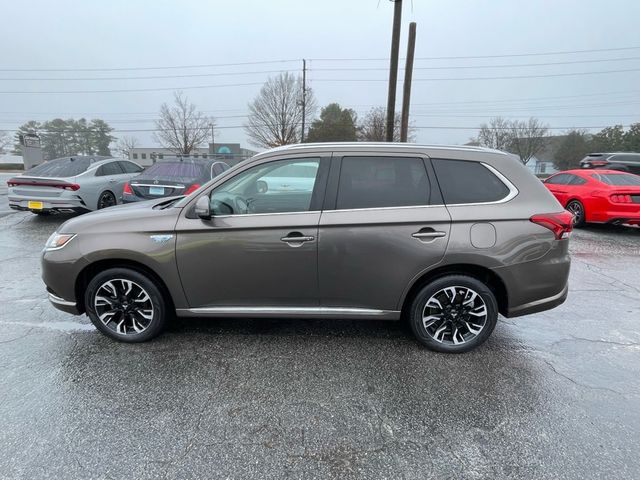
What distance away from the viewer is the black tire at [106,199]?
29.4ft

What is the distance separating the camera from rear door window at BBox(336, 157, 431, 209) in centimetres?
308

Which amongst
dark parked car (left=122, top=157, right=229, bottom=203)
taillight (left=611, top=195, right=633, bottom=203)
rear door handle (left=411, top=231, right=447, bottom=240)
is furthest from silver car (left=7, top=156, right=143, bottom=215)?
taillight (left=611, top=195, right=633, bottom=203)

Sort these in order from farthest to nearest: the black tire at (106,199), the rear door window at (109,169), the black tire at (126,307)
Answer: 1. the rear door window at (109,169)
2. the black tire at (106,199)
3. the black tire at (126,307)

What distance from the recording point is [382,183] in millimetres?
3117

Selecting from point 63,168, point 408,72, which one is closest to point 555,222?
point 63,168

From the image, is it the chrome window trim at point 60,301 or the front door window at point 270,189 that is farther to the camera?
the chrome window trim at point 60,301

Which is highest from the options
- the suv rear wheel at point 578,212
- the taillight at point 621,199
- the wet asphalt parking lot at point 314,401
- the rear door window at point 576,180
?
the rear door window at point 576,180

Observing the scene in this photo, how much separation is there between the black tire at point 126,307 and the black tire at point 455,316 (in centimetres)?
225

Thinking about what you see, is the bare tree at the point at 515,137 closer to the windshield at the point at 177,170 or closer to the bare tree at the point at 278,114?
the bare tree at the point at 278,114

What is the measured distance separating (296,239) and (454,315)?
5.01ft

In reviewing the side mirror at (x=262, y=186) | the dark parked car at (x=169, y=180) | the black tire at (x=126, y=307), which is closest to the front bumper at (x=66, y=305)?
the black tire at (x=126, y=307)

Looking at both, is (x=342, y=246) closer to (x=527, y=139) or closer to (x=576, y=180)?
(x=576, y=180)

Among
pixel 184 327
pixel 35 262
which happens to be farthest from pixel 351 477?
pixel 35 262

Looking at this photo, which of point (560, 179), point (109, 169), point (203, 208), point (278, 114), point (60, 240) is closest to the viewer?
point (203, 208)
